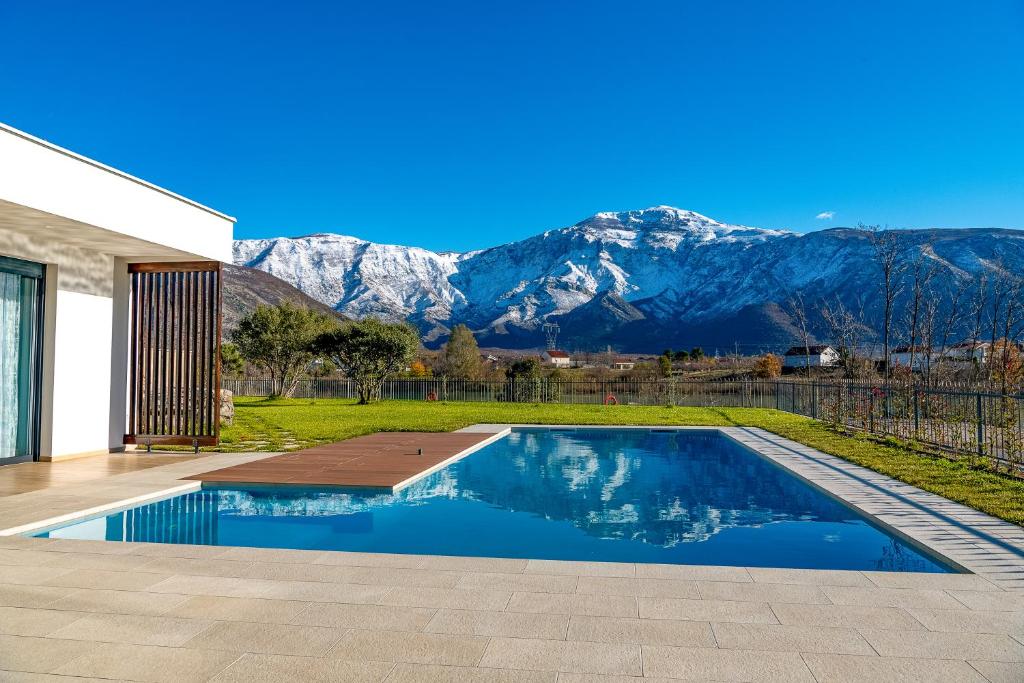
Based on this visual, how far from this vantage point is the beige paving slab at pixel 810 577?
12.7ft

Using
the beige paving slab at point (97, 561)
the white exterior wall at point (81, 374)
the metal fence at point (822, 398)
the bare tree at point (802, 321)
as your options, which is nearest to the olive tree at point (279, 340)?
the metal fence at point (822, 398)

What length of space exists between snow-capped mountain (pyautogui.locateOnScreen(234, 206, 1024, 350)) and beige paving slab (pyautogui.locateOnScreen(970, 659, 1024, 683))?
8218 cm

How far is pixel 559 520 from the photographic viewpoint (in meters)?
6.30

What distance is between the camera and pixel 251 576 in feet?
13.1

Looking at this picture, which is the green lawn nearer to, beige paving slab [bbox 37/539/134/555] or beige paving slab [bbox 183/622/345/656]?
beige paving slab [bbox 183/622/345/656]

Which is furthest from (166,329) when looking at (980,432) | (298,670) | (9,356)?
(980,432)

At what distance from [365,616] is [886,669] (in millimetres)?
2295

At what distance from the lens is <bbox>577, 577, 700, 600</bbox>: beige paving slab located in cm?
367

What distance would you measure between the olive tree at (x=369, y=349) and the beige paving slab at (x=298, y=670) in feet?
69.0

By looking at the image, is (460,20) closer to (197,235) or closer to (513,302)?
(197,235)

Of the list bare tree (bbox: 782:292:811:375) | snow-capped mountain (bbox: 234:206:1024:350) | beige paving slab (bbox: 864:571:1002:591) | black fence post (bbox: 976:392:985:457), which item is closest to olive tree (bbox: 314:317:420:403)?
bare tree (bbox: 782:292:811:375)

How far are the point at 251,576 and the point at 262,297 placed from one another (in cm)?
8325

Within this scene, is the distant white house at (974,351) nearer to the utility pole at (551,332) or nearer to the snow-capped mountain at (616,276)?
the snow-capped mountain at (616,276)

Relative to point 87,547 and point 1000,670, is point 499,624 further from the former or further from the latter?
point 87,547
